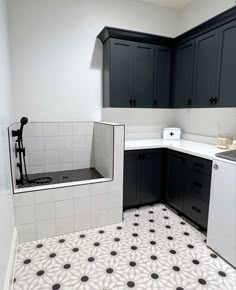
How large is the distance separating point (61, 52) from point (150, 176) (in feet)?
6.58

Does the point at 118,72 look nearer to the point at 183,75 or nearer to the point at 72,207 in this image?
the point at 183,75

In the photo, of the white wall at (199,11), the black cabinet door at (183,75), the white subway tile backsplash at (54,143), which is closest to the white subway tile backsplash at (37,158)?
the white subway tile backsplash at (54,143)

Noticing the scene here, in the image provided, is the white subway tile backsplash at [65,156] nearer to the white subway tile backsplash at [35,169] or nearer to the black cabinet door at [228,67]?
the white subway tile backsplash at [35,169]

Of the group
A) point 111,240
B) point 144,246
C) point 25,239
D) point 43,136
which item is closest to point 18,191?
point 25,239

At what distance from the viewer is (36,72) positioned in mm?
2527

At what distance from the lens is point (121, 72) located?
2631 mm

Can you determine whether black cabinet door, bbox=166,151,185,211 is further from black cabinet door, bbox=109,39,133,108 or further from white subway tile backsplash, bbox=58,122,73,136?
white subway tile backsplash, bbox=58,122,73,136

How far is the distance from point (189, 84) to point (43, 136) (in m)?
2.06

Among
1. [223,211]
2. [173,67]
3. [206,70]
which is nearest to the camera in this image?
[223,211]

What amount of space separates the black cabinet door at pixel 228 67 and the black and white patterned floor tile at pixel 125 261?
1.50 metres

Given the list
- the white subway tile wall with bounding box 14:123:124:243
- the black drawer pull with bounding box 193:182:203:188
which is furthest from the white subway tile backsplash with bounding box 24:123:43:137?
the black drawer pull with bounding box 193:182:203:188

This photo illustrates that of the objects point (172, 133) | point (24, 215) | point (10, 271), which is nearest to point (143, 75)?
point (172, 133)

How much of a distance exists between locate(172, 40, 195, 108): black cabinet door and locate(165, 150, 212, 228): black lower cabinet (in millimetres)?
762

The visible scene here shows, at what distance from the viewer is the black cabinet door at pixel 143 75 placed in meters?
2.68
